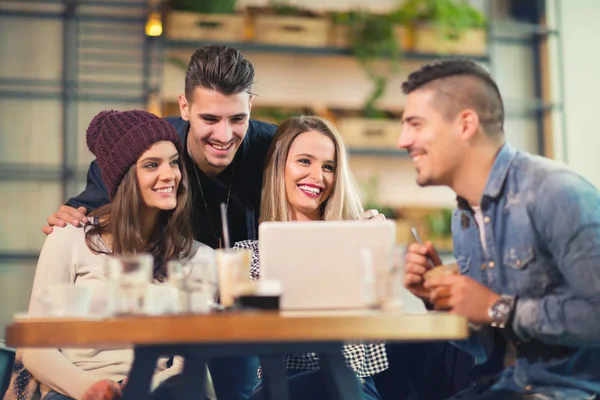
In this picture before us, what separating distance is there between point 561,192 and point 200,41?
12.7 feet

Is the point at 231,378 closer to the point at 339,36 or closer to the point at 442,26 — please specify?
the point at 339,36

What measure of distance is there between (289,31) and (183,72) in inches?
29.0

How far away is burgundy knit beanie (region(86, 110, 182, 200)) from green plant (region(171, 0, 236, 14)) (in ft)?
8.71

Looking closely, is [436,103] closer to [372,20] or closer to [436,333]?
[436,333]

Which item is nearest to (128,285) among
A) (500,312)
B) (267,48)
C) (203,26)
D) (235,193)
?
(500,312)

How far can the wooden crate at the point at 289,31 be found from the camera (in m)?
5.79

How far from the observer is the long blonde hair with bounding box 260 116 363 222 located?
3338 millimetres

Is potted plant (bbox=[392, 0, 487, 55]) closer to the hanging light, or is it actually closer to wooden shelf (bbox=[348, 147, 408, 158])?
wooden shelf (bbox=[348, 147, 408, 158])

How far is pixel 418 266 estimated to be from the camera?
2326mm

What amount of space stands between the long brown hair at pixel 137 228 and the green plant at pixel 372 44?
309cm

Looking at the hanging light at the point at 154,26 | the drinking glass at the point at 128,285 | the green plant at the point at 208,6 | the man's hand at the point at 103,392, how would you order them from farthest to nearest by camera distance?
the green plant at the point at 208,6 → the hanging light at the point at 154,26 → the man's hand at the point at 103,392 → the drinking glass at the point at 128,285

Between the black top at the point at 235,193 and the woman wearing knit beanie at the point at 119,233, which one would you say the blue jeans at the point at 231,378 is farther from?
A: the black top at the point at 235,193

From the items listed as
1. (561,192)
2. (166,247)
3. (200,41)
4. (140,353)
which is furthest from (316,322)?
(200,41)

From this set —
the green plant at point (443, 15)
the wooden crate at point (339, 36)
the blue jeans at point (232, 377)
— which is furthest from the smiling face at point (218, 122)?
the green plant at point (443, 15)
